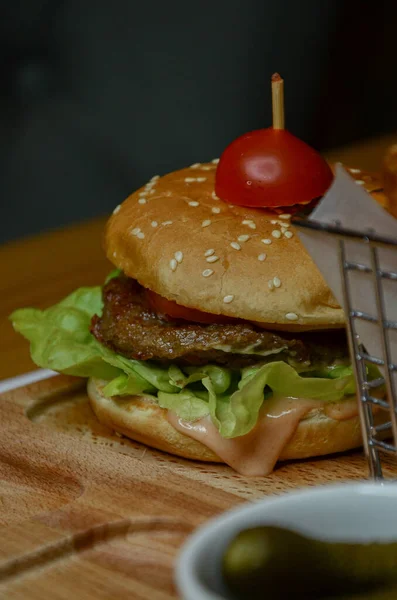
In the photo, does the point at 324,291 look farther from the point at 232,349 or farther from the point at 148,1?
the point at 148,1

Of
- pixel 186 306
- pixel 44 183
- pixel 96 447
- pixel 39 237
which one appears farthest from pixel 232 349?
A: pixel 44 183

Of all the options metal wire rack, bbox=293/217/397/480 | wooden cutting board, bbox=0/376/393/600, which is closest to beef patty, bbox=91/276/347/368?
wooden cutting board, bbox=0/376/393/600

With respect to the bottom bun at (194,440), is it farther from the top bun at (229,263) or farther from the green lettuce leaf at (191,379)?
the top bun at (229,263)

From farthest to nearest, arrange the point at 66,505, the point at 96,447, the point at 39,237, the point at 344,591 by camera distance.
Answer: the point at 39,237, the point at 96,447, the point at 66,505, the point at 344,591

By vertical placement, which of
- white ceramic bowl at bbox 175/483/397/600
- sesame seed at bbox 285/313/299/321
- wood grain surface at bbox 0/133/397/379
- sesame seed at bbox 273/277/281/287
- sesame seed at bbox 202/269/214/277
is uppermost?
white ceramic bowl at bbox 175/483/397/600

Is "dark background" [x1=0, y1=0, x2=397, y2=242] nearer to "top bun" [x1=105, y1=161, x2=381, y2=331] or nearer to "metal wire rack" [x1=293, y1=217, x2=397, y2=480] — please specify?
"top bun" [x1=105, y1=161, x2=381, y2=331]
